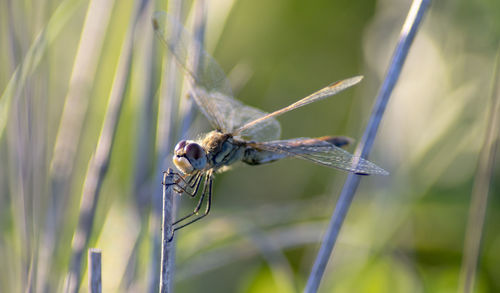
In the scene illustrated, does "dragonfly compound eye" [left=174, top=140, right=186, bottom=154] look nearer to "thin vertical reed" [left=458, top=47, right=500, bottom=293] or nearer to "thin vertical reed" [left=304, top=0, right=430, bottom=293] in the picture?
"thin vertical reed" [left=304, top=0, right=430, bottom=293]

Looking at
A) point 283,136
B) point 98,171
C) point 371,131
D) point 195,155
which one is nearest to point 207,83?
point 195,155

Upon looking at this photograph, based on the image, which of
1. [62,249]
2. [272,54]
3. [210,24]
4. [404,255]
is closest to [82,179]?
[62,249]

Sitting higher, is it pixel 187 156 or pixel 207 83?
pixel 207 83

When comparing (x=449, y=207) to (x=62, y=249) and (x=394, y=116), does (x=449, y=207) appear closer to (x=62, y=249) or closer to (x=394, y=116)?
(x=394, y=116)

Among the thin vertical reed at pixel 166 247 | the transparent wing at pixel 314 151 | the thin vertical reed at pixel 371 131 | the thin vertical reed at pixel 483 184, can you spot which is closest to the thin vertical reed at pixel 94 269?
the thin vertical reed at pixel 166 247

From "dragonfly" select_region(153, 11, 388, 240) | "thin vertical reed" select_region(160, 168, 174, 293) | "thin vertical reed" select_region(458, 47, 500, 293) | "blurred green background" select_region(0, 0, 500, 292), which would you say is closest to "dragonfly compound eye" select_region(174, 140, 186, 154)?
"dragonfly" select_region(153, 11, 388, 240)

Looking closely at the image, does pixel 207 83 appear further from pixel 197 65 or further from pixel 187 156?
pixel 187 156
